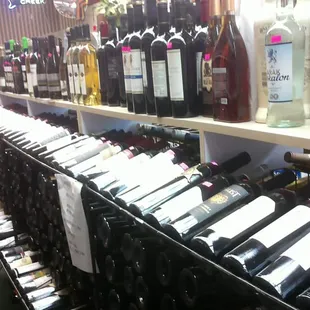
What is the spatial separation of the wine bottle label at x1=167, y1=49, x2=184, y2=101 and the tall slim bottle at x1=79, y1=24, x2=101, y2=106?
80 cm

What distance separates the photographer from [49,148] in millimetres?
1829

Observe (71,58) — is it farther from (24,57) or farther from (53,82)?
(24,57)

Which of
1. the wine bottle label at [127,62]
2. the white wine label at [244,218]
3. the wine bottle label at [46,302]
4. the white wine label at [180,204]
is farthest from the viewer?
the wine bottle label at [46,302]

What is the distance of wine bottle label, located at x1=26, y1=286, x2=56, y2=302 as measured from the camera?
2225 mm

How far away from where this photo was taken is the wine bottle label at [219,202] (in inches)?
38.2

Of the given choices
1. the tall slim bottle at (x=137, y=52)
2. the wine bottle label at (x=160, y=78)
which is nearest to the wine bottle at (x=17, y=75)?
the tall slim bottle at (x=137, y=52)

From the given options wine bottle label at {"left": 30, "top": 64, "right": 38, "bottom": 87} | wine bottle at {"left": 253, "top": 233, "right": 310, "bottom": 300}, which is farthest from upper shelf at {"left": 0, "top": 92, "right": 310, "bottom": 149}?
wine bottle label at {"left": 30, "top": 64, "right": 38, "bottom": 87}

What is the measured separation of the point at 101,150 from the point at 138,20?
0.51 metres

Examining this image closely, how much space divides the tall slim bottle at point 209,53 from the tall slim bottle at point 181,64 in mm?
34

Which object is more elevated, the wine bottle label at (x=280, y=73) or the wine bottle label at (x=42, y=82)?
the wine bottle label at (x=280, y=73)

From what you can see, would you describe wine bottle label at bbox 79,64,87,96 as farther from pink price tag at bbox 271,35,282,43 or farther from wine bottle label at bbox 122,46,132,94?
pink price tag at bbox 271,35,282,43

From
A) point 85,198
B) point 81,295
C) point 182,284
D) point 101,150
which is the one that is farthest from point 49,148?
point 182,284

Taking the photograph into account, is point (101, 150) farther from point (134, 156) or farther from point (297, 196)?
point (297, 196)

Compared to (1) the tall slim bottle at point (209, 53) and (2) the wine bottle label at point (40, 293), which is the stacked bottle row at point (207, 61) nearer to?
(1) the tall slim bottle at point (209, 53)
